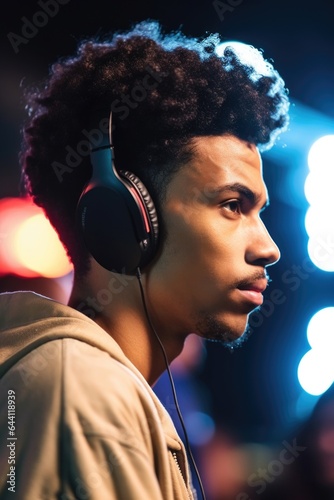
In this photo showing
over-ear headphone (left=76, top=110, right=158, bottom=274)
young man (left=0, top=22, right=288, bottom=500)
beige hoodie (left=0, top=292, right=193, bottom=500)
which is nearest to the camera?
beige hoodie (left=0, top=292, right=193, bottom=500)

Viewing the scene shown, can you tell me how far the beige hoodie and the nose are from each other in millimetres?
396

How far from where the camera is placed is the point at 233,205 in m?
1.32

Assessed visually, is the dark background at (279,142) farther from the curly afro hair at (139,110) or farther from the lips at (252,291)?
the lips at (252,291)

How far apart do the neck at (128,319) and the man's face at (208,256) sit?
0.03m

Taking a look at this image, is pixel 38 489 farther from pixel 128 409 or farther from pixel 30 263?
pixel 30 263

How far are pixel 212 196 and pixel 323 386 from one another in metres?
1.98

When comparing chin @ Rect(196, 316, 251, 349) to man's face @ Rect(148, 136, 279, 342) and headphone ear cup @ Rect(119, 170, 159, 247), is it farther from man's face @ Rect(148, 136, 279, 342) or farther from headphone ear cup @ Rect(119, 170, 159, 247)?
headphone ear cup @ Rect(119, 170, 159, 247)

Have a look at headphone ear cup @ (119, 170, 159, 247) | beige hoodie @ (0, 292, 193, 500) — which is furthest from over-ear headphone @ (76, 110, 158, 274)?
beige hoodie @ (0, 292, 193, 500)

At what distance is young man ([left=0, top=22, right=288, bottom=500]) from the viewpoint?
3.55 ft

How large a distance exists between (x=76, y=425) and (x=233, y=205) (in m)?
0.62

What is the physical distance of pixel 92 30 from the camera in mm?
2498

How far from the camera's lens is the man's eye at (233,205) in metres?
1.30

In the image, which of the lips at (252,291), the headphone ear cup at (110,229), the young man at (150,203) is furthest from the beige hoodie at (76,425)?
the lips at (252,291)

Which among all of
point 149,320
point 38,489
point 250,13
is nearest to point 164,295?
point 149,320
